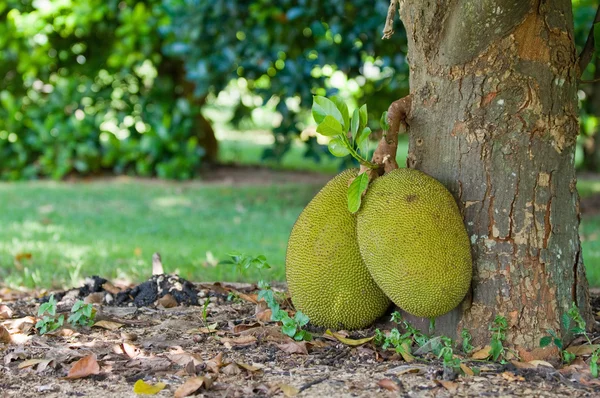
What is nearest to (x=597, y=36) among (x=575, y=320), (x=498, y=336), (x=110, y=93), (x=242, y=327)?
(x=575, y=320)

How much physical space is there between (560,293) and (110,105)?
7.62m

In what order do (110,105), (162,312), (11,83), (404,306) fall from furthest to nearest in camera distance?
1. (11,83)
2. (110,105)
3. (162,312)
4. (404,306)

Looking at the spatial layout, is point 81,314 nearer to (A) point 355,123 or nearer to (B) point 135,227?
(A) point 355,123

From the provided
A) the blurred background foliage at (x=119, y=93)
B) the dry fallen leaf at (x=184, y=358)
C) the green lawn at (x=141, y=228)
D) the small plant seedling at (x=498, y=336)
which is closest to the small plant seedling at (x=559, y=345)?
the small plant seedling at (x=498, y=336)

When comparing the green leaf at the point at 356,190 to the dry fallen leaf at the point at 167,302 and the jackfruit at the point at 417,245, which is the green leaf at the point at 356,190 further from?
the dry fallen leaf at the point at 167,302

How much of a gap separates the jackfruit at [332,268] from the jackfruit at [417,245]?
0.10m

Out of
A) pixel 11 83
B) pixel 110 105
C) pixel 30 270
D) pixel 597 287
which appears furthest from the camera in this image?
pixel 11 83

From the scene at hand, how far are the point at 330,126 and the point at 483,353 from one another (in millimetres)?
806

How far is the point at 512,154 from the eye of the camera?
2.19 metres

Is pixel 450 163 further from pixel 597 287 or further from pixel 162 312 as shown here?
pixel 597 287

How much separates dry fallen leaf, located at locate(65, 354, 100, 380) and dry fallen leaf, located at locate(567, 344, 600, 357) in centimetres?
139

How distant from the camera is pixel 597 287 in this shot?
361cm

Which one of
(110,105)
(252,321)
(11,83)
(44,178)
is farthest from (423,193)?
(11,83)

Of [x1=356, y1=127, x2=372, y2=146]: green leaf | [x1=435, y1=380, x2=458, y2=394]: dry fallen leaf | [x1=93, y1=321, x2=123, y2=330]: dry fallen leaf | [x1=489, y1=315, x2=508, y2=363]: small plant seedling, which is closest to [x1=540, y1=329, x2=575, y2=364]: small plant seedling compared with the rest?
[x1=489, y1=315, x2=508, y2=363]: small plant seedling
